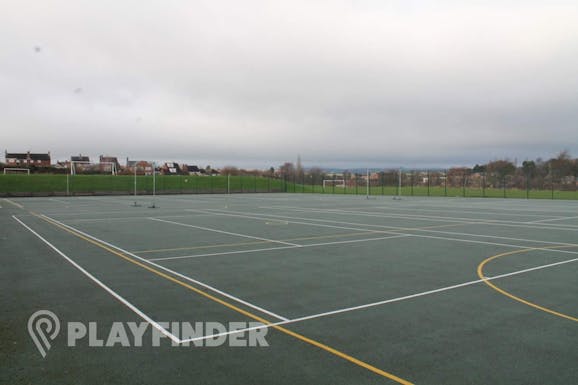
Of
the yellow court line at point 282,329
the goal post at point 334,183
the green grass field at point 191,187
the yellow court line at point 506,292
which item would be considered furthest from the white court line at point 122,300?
the goal post at point 334,183

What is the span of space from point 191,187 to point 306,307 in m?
65.1

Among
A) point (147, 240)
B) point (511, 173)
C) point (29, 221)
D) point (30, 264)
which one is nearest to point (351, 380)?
point (30, 264)

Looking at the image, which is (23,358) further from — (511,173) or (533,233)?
(511,173)

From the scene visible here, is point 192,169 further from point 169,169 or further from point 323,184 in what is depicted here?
point 323,184

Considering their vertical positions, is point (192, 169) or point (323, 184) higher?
point (192, 169)

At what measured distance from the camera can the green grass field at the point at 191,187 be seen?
58031 mm

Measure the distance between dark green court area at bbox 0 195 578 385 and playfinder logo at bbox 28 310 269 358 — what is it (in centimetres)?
6

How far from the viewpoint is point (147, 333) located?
6133 mm

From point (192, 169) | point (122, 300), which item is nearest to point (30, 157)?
point (192, 169)

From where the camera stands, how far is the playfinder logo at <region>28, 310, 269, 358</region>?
18.9 feet

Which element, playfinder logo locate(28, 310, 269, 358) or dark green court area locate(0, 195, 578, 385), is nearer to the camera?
dark green court area locate(0, 195, 578, 385)

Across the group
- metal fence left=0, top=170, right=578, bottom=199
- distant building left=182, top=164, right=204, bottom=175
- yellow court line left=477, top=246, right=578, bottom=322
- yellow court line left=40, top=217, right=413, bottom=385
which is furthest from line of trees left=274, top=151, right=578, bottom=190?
distant building left=182, top=164, right=204, bottom=175

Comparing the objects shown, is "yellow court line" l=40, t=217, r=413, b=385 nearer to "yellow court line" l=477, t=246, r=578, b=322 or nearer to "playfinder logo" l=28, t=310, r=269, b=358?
"playfinder logo" l=28, t=310, r=269, b=358

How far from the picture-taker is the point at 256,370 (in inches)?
196
